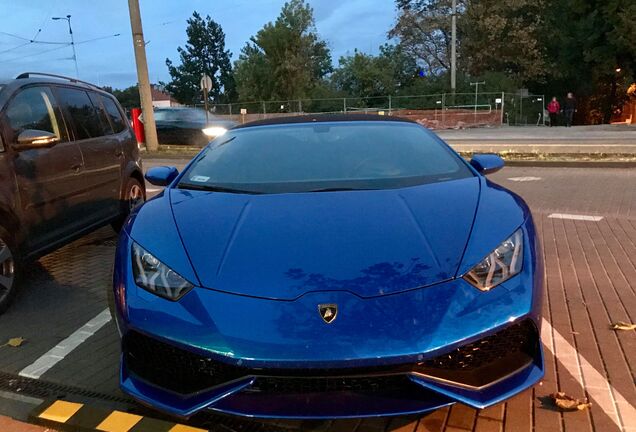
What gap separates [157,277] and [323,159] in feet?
4.63

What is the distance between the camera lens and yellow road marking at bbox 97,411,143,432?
240 centimetres

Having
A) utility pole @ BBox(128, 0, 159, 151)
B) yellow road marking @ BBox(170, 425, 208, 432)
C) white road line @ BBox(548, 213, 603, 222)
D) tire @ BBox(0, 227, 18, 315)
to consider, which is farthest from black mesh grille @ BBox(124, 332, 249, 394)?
utility pole @ BBox(128, 0, 159, 151)

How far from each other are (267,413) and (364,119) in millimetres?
2536

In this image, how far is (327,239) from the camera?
7.78 ft

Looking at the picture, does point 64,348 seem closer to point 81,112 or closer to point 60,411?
point 60,411

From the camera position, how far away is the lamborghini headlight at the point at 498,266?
2.20 metres

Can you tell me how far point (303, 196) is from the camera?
2812 mm

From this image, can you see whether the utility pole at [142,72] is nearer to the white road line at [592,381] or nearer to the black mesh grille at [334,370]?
the white road line at [592,381]

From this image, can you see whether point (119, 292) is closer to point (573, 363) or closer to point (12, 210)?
point (12, 210)

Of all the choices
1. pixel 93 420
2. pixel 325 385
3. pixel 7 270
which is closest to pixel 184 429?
pixel 93 420

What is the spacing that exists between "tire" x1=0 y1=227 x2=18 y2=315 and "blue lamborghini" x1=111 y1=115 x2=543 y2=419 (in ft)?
5.27

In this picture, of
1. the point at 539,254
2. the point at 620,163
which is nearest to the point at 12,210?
the point at 539,254

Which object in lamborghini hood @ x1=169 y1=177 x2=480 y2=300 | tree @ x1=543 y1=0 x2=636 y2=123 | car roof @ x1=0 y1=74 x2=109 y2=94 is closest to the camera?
lamborghini hood @ x1=169 y1=177 x2=480 y2=300

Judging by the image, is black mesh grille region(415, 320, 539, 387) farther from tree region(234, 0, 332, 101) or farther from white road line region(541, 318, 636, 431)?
tree region(234, 0, 332, 101)
